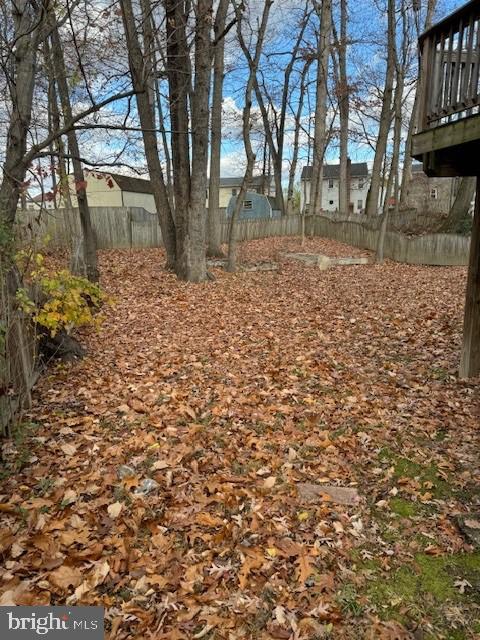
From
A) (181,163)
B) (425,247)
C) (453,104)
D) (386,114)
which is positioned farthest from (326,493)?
(386,114)

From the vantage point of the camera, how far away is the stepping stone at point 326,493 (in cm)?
331

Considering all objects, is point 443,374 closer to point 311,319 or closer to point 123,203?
point 311,319

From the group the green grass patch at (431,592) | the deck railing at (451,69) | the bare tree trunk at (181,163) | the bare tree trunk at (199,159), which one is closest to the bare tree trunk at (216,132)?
the bare tree trunk at (181,163)

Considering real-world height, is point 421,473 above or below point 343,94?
below

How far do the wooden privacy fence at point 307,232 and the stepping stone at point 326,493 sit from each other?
6784 mm

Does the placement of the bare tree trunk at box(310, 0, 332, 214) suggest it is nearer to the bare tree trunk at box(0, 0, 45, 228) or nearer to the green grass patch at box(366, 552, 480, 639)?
the bare tree trunk at box(0, 0, 45, 228)

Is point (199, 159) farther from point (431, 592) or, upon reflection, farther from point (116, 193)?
point (116, 193)

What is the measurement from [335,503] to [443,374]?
295 centimetres

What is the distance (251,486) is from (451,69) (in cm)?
421

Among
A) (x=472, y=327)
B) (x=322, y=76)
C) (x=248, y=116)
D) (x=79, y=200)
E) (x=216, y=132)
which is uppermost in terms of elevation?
(x=322, y=76)

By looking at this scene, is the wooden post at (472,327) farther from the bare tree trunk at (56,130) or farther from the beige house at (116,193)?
the beige house at (116,193)

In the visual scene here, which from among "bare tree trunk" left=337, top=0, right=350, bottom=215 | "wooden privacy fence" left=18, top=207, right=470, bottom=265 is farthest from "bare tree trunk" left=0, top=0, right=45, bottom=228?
"bare tree trunk" left=337, top=0, right=350, bottom=215

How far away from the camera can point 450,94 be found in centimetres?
394

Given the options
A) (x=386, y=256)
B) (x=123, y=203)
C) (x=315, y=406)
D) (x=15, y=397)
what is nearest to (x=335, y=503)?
(x=315, y=406)
